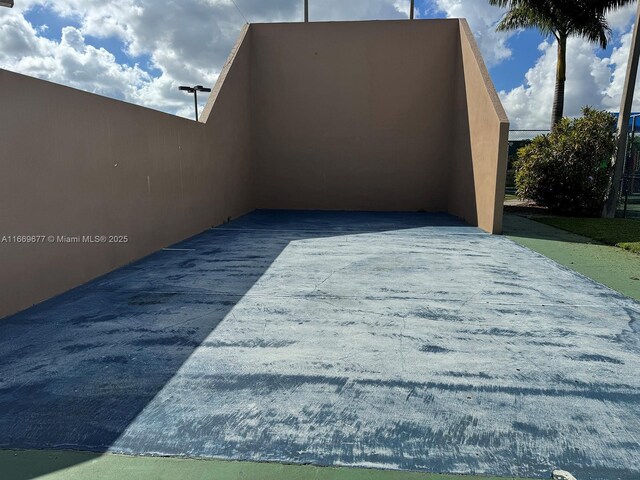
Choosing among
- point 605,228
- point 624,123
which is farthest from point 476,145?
point 624,123

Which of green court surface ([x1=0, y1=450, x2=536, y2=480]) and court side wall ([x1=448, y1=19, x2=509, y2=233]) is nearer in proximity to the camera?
green court surface ([x1=0, y1=450, x2=536, y2=480])

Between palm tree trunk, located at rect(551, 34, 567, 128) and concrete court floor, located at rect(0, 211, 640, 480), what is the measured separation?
11.3 m

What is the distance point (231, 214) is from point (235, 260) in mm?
4695

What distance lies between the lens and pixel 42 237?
4410 mm

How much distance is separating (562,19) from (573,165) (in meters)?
5.22

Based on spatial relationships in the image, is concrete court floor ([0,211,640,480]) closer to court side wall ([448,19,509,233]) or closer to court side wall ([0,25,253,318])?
court side wall ([0,25,253,318])

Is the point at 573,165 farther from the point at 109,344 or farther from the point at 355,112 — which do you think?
the point at 109,344

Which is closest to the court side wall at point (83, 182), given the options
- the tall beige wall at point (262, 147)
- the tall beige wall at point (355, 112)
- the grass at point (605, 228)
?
the tall beige wall at point (262, 147)

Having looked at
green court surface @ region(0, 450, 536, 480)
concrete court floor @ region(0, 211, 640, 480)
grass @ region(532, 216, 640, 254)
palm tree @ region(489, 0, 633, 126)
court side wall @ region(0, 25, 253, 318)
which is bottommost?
green court surface @ region(0, 450, 536, 480)

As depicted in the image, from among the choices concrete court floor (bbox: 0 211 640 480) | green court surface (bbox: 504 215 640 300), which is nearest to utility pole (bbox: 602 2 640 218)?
green court surface (bbox: 504 215 640 300)

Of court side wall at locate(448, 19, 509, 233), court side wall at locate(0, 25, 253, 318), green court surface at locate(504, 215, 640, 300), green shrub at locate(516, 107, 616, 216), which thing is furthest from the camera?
green shrub at locate(516, 107, 616, 216)

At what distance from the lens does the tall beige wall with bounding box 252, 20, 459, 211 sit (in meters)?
12.4

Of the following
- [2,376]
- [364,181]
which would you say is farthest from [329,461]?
[364,181]

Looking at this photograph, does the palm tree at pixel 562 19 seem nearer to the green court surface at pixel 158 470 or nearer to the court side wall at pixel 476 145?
the court side wall at pixel 476 145
